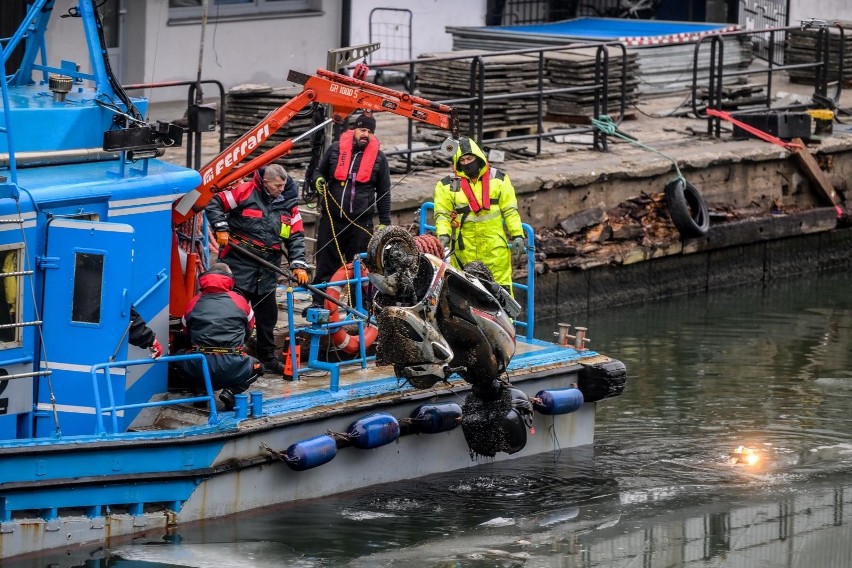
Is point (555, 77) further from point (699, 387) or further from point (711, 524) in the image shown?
Result: point (711, 524)

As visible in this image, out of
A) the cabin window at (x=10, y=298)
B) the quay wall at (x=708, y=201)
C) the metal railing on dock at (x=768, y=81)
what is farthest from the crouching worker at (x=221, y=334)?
the metal railing on dock at (x=768, y=81)

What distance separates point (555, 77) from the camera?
19.2 meters

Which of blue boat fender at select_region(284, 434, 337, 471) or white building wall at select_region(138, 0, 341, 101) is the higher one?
white building wall at select_region(138, 0, 341, 101)

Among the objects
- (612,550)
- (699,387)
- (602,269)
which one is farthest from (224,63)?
(612,550)

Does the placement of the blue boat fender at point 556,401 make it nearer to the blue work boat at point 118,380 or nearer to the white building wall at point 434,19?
the blue work boat at point 118,380

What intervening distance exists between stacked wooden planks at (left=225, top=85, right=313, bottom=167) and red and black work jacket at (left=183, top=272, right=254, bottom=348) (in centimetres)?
624

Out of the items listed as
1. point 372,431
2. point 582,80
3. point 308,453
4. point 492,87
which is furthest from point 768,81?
point 308,453

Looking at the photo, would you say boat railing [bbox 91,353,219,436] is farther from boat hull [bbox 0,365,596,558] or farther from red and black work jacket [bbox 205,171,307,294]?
red and black work jacket [bbox 205,171,307,294]

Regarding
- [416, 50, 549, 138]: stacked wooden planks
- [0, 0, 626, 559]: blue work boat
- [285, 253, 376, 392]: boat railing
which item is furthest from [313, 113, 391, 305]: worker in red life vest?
[416, 50, 549, 138]: stacked wooden planks

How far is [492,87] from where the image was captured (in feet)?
59.9

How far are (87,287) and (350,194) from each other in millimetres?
3555

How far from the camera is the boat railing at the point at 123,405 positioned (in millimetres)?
9500

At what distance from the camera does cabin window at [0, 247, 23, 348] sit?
945 centimetres

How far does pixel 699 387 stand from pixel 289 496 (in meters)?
5.18
